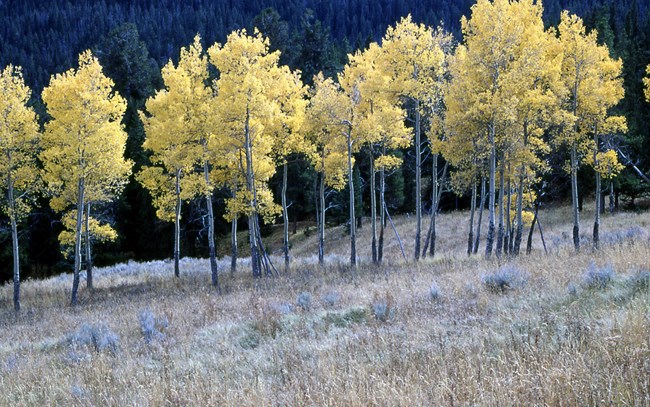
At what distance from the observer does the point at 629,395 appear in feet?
12.1

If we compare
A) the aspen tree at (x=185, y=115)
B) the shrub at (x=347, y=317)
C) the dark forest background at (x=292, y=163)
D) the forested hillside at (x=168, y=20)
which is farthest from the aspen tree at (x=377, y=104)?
the forested hillside at (x=168, y=20)

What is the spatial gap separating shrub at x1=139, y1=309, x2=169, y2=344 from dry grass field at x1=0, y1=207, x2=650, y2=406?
52 mm

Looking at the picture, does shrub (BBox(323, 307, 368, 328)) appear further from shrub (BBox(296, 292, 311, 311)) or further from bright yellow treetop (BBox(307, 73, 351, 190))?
bright yellow treetop (BBox(307, 73, 351, 190))

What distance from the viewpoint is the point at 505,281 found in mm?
9773

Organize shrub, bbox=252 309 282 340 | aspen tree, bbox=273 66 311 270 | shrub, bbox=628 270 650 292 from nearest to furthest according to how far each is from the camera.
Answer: shrub, bbox=628 270 650 292 < shrub, bbox=252 309 282 340 < aspen tree, bbox=273 66 311 270

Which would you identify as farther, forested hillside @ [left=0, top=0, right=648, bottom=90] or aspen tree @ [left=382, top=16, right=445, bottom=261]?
forested hillside @ [left=0, top=0, right=648, bottom=90]

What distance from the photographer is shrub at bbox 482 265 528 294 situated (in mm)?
9625

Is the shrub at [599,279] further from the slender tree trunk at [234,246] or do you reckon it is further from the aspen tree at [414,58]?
the slender tree trunk at [234,246]

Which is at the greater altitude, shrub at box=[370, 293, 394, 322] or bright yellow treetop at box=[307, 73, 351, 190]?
bright yellow treetop at box=[307, 73, 351, 190]

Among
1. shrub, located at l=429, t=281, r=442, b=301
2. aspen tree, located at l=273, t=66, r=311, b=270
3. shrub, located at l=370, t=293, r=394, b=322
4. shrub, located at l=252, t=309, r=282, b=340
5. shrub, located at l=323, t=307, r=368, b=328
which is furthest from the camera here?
aspen tree, located at l=273, t=66, r=311, b=270

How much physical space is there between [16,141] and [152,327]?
1326cm

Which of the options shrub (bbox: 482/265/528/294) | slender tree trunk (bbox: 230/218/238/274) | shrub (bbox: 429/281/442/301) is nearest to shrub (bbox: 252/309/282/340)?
shrub (bbox: 429/281/442/301)

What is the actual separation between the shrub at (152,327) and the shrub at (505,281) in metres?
7.04

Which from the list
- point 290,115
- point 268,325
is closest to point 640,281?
point 268,325
